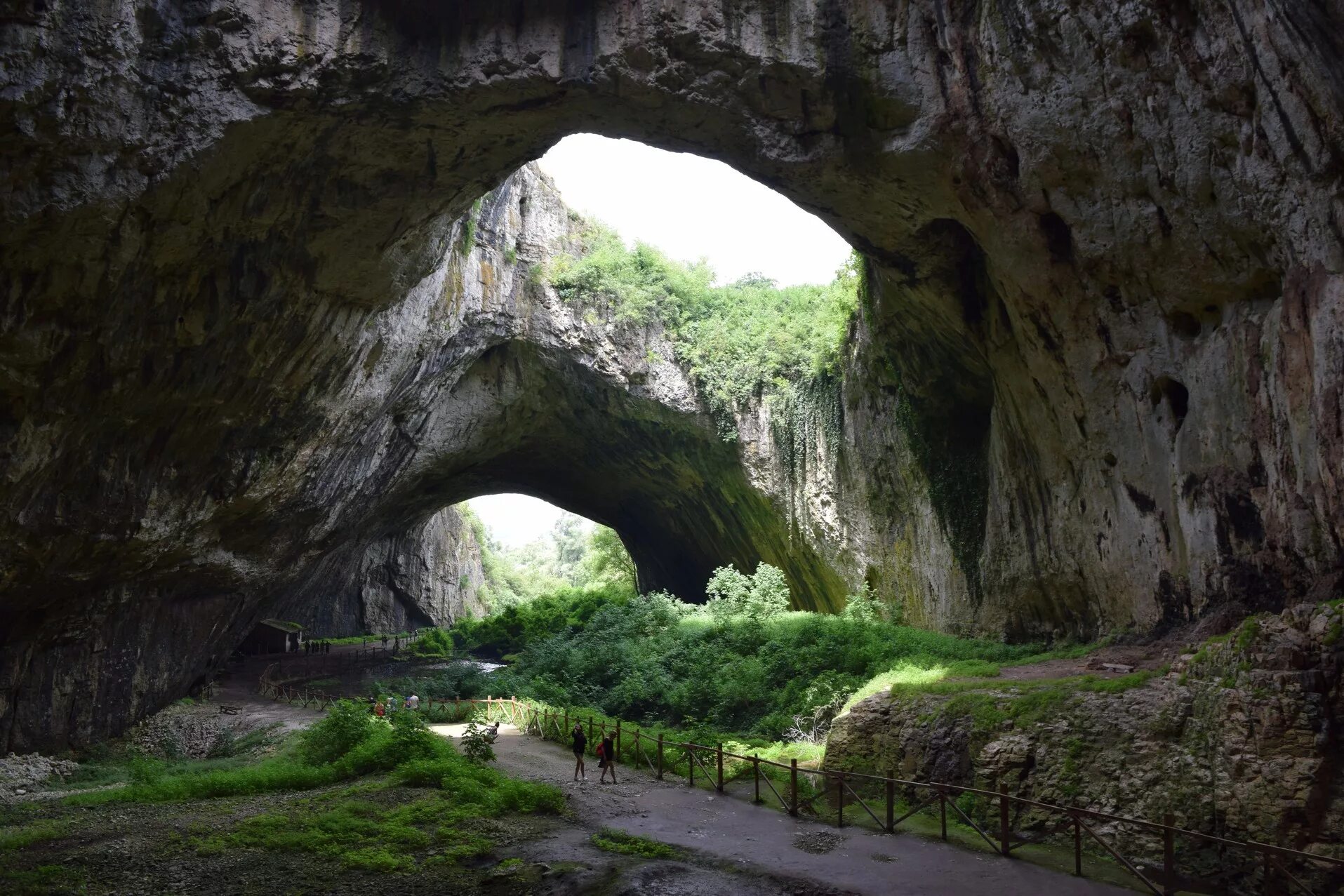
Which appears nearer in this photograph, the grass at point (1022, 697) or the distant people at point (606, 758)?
the grass at point (1022, 697)

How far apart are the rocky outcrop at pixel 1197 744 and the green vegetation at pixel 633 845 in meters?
2.92

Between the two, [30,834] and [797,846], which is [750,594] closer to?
[797,846]

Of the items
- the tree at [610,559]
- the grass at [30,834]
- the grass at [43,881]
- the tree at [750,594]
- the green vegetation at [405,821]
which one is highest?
the tree at [610,559]

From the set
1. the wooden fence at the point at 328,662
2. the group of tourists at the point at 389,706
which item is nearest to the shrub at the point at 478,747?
the group of tourists at the point at 389,706

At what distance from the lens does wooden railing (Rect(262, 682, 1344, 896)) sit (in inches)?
263

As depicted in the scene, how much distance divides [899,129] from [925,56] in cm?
89

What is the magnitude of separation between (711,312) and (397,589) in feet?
80.4

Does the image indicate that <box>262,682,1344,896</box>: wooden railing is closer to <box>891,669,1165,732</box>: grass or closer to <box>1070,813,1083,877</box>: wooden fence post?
<box>1070,813,1083,877</box>: wooden fence post

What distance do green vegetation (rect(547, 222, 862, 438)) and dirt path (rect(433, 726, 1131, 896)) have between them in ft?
42.9

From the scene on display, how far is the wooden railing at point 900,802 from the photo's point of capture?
668 centimetres

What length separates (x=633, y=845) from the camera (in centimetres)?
880

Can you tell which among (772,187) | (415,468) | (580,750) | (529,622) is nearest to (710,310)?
(415,468)

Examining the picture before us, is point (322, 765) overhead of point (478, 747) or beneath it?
beneath

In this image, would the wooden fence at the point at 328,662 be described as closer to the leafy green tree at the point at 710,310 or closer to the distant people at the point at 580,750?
the leafy green tree at the point at 710,310
